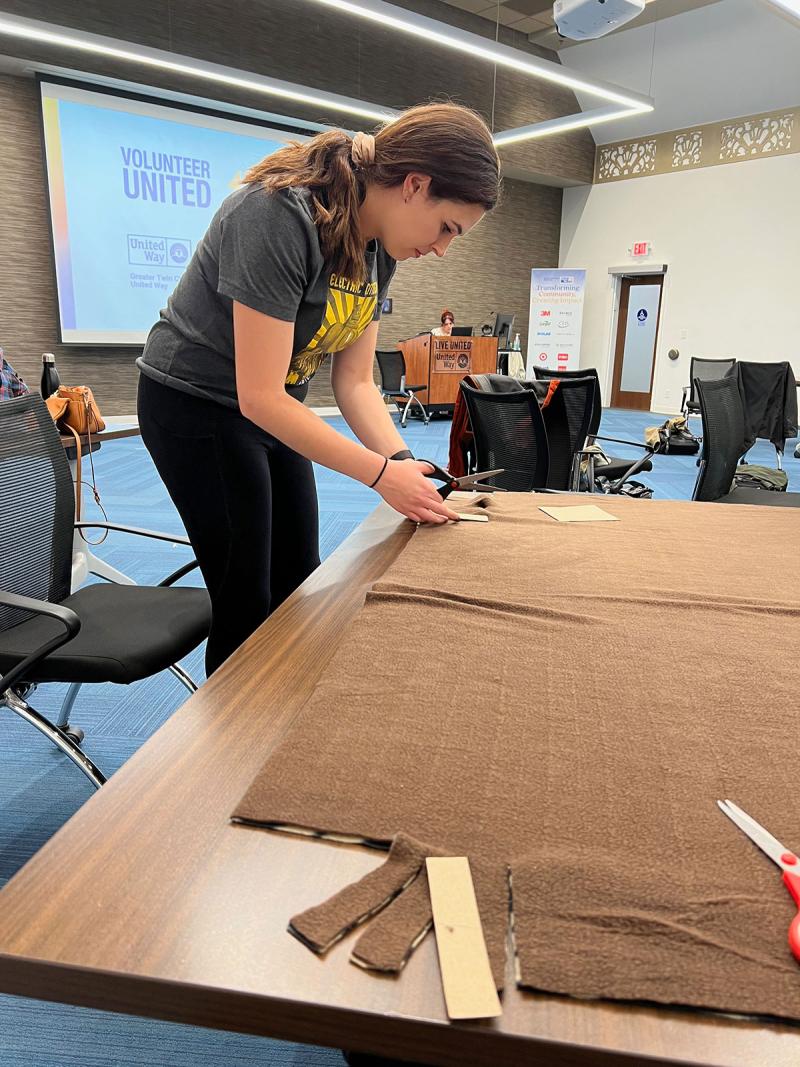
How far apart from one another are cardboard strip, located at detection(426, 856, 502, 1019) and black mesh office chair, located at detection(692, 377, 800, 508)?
2.28 m

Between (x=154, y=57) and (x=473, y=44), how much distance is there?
2507 mm

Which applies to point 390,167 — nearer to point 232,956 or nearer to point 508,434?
point 232,956

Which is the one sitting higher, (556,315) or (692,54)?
(692,54)

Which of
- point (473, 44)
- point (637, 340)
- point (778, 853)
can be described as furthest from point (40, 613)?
point (637, 340)

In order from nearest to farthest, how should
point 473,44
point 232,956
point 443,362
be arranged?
point 232,956
point 473,44
point 443,362

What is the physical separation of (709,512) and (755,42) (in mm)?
9042

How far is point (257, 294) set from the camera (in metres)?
1.08

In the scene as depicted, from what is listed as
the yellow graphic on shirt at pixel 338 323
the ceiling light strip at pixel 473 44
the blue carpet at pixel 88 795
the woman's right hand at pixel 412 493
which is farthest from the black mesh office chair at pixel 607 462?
the ceiling light strip at pixel 473 44

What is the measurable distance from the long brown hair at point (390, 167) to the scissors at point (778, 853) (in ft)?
3.19

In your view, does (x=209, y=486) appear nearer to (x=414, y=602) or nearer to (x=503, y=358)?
(x=414, y=602)

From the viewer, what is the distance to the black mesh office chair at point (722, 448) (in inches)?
101

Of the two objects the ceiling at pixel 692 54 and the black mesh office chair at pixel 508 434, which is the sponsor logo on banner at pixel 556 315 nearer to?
the ceiling at pixel 692 54

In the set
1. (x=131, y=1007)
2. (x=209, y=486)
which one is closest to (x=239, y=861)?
(x=131, y=1007)

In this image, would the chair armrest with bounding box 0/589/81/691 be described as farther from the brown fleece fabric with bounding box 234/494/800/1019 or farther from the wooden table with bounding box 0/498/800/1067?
the wooden table with bounding box 0/498/800/1067
